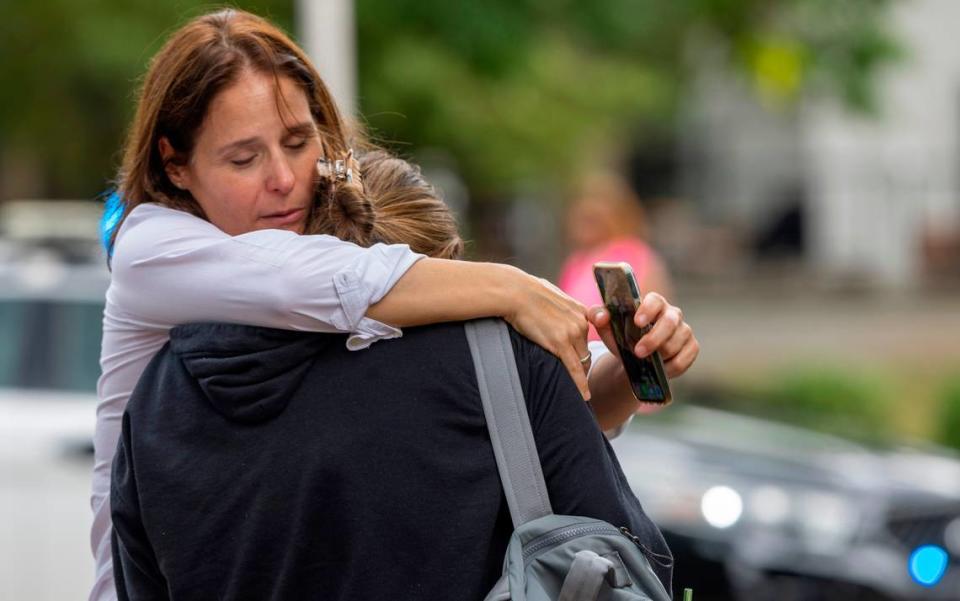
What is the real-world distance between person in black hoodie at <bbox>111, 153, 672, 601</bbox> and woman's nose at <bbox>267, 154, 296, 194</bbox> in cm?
21

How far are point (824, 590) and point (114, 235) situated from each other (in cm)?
389

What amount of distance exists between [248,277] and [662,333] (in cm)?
53

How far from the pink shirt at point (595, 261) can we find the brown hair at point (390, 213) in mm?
4660

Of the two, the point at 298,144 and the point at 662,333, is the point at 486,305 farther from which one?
the point at 298,144

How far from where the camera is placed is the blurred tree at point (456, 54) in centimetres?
1120

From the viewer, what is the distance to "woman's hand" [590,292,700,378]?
6.64ft

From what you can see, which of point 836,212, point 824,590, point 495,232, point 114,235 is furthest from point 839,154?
point 114,235

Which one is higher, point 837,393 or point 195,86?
point 195,86

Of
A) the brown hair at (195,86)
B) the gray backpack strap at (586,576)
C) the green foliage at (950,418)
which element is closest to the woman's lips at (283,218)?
the brown hair at (195,86)

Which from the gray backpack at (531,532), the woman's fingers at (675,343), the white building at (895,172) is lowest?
the white building at (895,172)

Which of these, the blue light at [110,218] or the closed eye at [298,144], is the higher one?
the closed eye at [298,144]

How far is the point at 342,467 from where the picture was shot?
1.93 meters

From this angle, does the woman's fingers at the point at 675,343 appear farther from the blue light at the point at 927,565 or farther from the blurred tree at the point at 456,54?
the blurred tree at the point at 456,54

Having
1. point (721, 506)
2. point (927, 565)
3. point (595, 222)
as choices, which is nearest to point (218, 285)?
point (721, 506)
